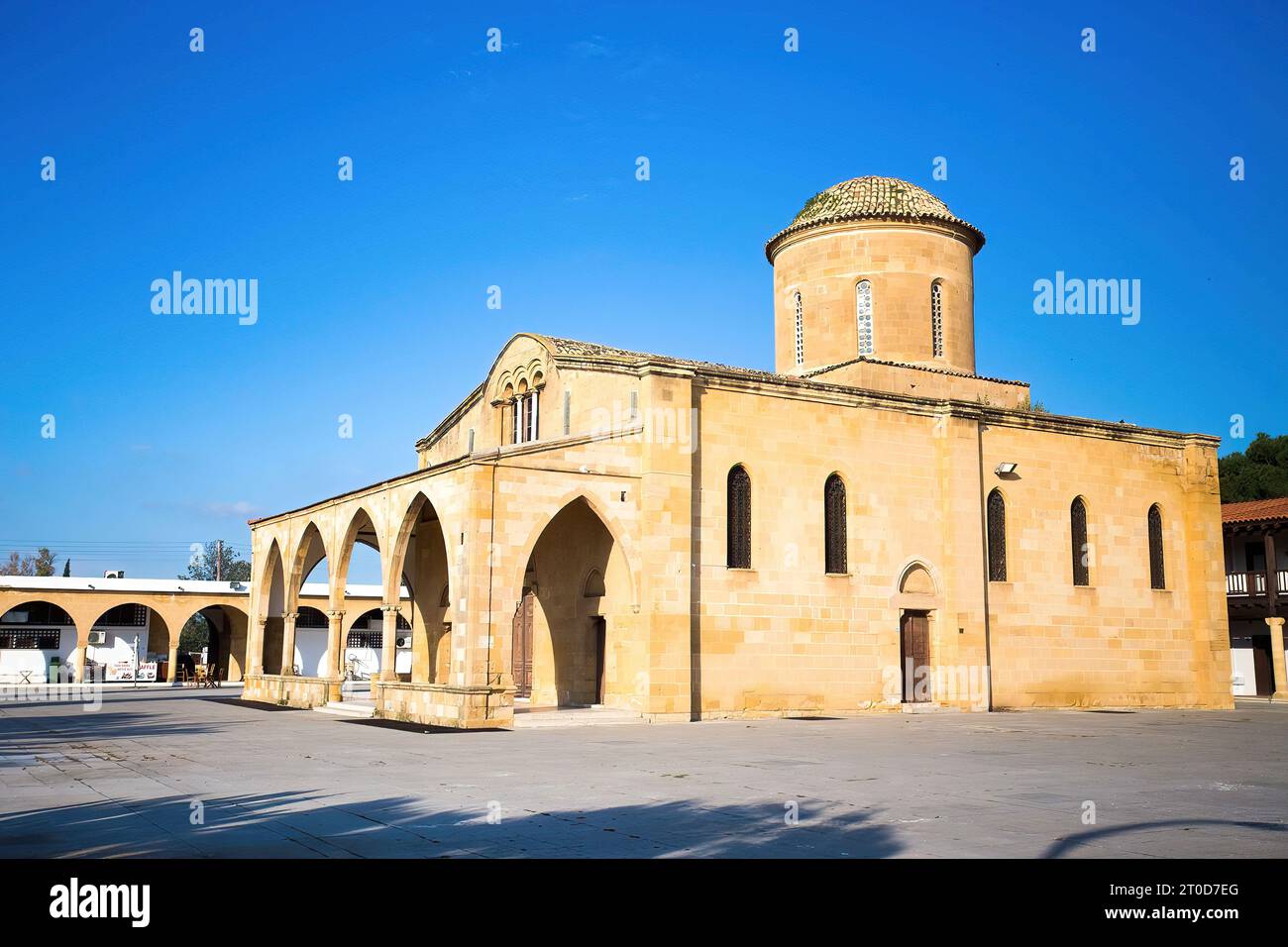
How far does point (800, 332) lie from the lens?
27125 millimetres

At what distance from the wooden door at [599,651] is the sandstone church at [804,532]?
0.16ft

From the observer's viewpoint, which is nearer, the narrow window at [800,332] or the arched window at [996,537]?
the arched window at [996,537]

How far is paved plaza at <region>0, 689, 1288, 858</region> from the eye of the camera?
23.7ft

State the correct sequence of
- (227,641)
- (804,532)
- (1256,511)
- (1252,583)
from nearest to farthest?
(804,532) < (1252,583) < (1256,511) < (227,641)

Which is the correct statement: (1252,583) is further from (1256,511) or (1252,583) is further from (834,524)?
(834,524)

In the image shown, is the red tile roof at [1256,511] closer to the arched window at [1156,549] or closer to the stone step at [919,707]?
the arched window at [1156,549]

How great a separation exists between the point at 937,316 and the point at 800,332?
341 cm

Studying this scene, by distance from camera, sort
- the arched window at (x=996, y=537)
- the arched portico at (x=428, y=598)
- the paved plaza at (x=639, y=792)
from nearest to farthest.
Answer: the paved plaza at (x=639, y=792)
the arched window at (x=996, y=537)
the arched portico at (x=428, y=598)

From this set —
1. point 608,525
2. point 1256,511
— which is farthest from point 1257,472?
point 608,525

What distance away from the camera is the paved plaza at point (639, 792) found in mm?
7234

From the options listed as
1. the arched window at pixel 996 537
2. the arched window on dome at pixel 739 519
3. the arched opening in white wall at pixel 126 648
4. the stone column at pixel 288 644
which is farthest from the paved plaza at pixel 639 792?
the arched opening in white wall at pixel 126 648

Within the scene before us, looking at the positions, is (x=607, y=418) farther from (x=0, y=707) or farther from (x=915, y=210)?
(x=0, y=707)

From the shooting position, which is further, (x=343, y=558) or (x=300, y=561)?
(x=300, y=561)

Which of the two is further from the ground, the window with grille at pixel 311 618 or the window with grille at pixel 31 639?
the window with grille at pixel 311 618
